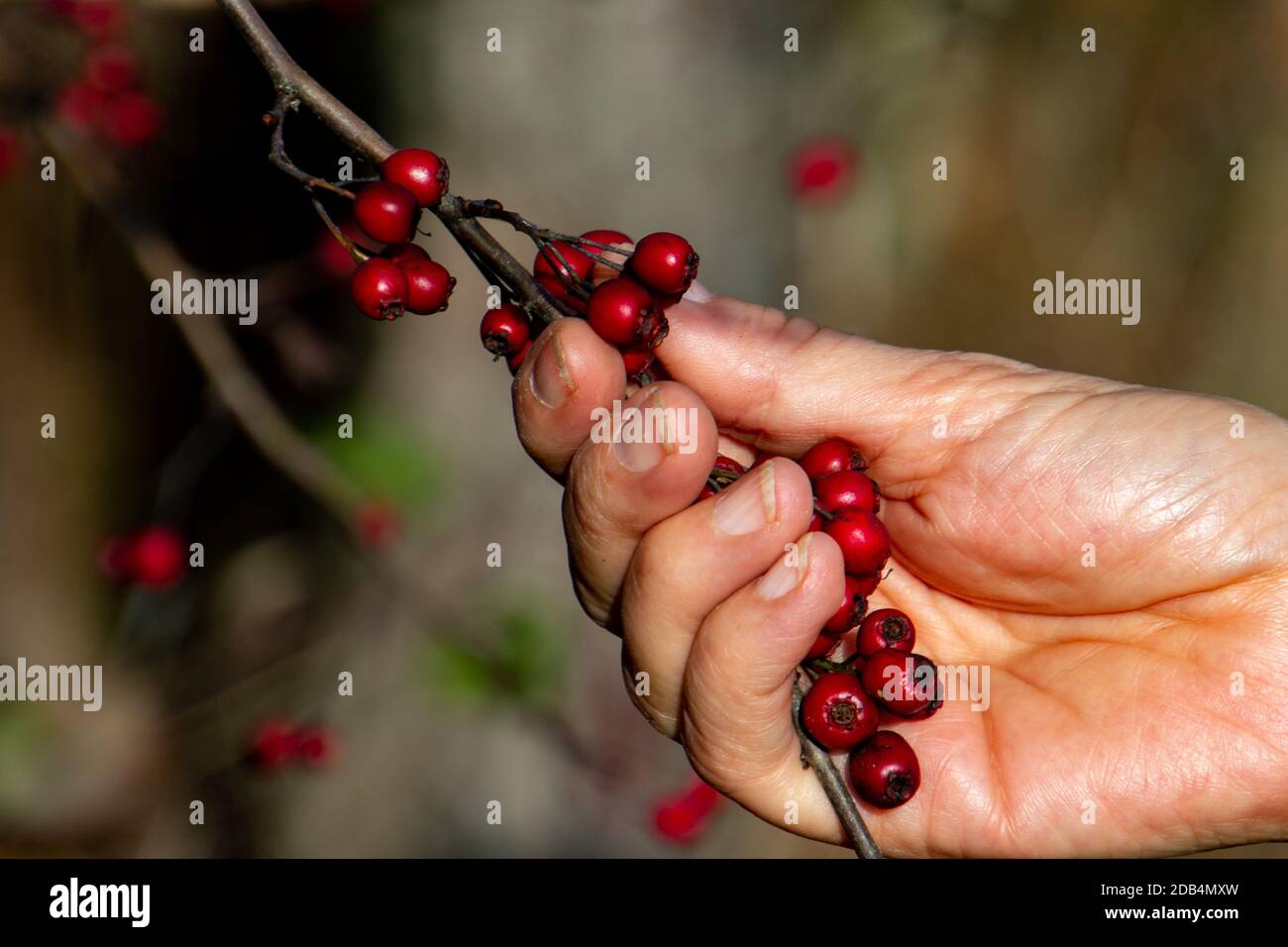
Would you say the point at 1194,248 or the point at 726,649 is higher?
the point at 1194,248

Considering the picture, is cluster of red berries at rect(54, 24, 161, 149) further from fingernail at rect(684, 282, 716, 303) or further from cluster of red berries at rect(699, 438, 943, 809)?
cluster of red berries at rect(699, 438, 943, 809)

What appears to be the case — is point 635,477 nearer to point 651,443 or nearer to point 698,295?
point 651,443

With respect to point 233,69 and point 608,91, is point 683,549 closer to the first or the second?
point 608,91

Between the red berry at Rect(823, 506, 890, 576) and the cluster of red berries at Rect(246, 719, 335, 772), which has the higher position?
the red berry at Rect(823, 506, 890, 576)

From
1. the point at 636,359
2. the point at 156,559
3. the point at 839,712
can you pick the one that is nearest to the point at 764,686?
the point at 839,712

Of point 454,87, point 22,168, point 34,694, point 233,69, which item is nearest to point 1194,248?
point 454,87

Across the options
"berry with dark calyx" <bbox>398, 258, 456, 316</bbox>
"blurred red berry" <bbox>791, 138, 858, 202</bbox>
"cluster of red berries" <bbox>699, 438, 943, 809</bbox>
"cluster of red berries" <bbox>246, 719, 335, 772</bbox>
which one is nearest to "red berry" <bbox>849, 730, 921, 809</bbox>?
"cluster of red berries" <bbox>699, 438, 943, 809</bbox>

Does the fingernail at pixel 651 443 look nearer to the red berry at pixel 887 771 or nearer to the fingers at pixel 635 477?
the fingers at pixel 635 477
